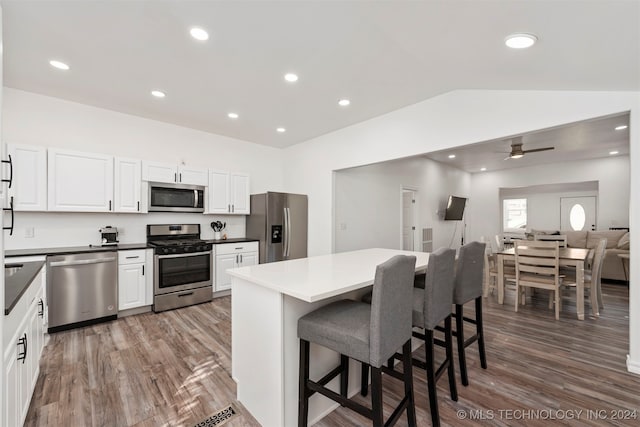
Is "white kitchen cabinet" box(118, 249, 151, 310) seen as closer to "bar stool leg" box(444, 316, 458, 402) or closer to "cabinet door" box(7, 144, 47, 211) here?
"cabinet door" box(7, 144, 47, 211)

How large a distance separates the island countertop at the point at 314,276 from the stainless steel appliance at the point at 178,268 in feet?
7.57

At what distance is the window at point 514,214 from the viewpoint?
27.1 ft

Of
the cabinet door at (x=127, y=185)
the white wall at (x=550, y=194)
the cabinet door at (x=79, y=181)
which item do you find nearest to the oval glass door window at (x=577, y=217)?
the white wall at (x=550, y=194)

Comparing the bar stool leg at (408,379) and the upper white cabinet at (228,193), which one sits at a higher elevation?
the upper white cabinet at (228,193)

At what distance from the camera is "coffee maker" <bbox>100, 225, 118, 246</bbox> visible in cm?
371

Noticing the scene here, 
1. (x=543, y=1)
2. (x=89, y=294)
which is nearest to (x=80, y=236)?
(x=89, y=294)

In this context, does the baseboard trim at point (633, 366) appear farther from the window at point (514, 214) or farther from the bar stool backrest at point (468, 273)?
the window at point (514, 214)

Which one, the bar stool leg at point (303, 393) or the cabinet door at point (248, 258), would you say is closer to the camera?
the bar stool leg at point (303, 393)

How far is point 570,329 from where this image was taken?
10.5 ft

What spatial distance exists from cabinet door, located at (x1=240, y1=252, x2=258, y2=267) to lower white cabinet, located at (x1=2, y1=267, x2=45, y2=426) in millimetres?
2661

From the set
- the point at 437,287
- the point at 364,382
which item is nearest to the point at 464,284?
the point at 437,287

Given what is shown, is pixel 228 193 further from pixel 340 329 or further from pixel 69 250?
pixel 340 329

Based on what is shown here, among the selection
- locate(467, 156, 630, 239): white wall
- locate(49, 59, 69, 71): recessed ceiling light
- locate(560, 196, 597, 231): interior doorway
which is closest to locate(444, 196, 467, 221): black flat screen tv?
locate(467, 156, 630, 239): white wall

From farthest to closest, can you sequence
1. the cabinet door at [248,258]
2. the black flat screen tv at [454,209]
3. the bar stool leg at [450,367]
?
the black flat screen tv at [454,209]
the cabinet door at [248,258]
the bar stool leg at [450,367]
